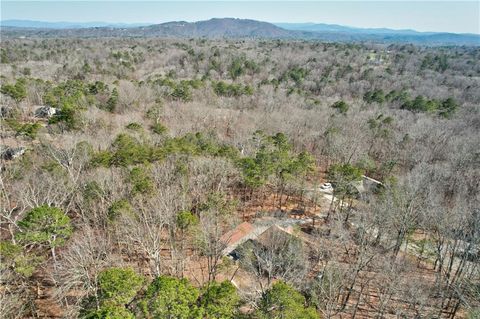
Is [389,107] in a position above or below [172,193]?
above

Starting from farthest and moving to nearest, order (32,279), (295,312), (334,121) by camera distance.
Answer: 1. (334,121)
2. (32,279)
3. (295,312)

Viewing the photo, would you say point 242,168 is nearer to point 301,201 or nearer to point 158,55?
point 301,201

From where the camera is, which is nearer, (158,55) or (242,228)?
(242,228)

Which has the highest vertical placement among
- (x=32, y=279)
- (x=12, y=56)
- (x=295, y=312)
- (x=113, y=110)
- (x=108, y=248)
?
(x=12, y=56)

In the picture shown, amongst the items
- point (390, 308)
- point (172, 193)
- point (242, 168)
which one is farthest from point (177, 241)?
point (390, 308)

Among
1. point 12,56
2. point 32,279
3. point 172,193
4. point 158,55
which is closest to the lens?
point 32,279

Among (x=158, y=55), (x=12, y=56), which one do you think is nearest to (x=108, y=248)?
(x=158, y=55)
